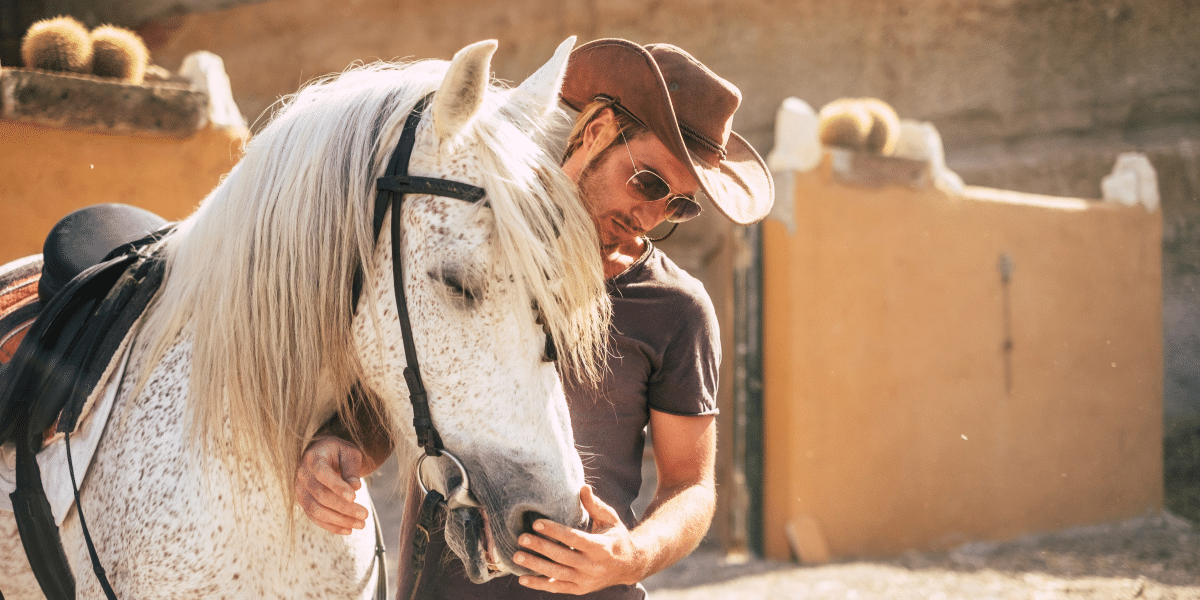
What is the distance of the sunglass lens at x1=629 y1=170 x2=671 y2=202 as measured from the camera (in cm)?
126

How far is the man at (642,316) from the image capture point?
1136mm

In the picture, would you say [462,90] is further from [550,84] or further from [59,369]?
[59,369]

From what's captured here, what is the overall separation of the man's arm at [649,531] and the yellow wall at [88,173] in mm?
2488

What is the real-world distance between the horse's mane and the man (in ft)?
0.34

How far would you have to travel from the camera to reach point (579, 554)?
996 mm

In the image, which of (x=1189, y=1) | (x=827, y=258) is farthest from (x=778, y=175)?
(x=1189, y=1)

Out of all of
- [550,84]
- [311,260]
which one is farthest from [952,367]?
[311,260]

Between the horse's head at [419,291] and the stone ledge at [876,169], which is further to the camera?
the stone ledge at [876,169]

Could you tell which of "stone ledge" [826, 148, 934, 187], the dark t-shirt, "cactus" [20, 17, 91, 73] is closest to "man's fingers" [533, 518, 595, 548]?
the dark t-shirt

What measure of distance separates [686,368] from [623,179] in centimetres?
36

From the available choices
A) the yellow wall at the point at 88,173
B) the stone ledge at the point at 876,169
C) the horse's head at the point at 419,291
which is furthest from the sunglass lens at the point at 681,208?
the stone ledge at the point at 876,169

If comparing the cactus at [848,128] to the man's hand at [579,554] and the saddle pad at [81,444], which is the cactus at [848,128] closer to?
the man's hand at [579,554]

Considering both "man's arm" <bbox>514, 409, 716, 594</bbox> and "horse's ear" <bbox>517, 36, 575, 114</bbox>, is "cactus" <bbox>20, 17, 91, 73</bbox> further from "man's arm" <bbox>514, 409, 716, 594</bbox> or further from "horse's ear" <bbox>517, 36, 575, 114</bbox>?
"man's arm" <bbox>514, 409, 716, 594</bbox>

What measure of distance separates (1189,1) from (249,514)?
1290 centimetres
